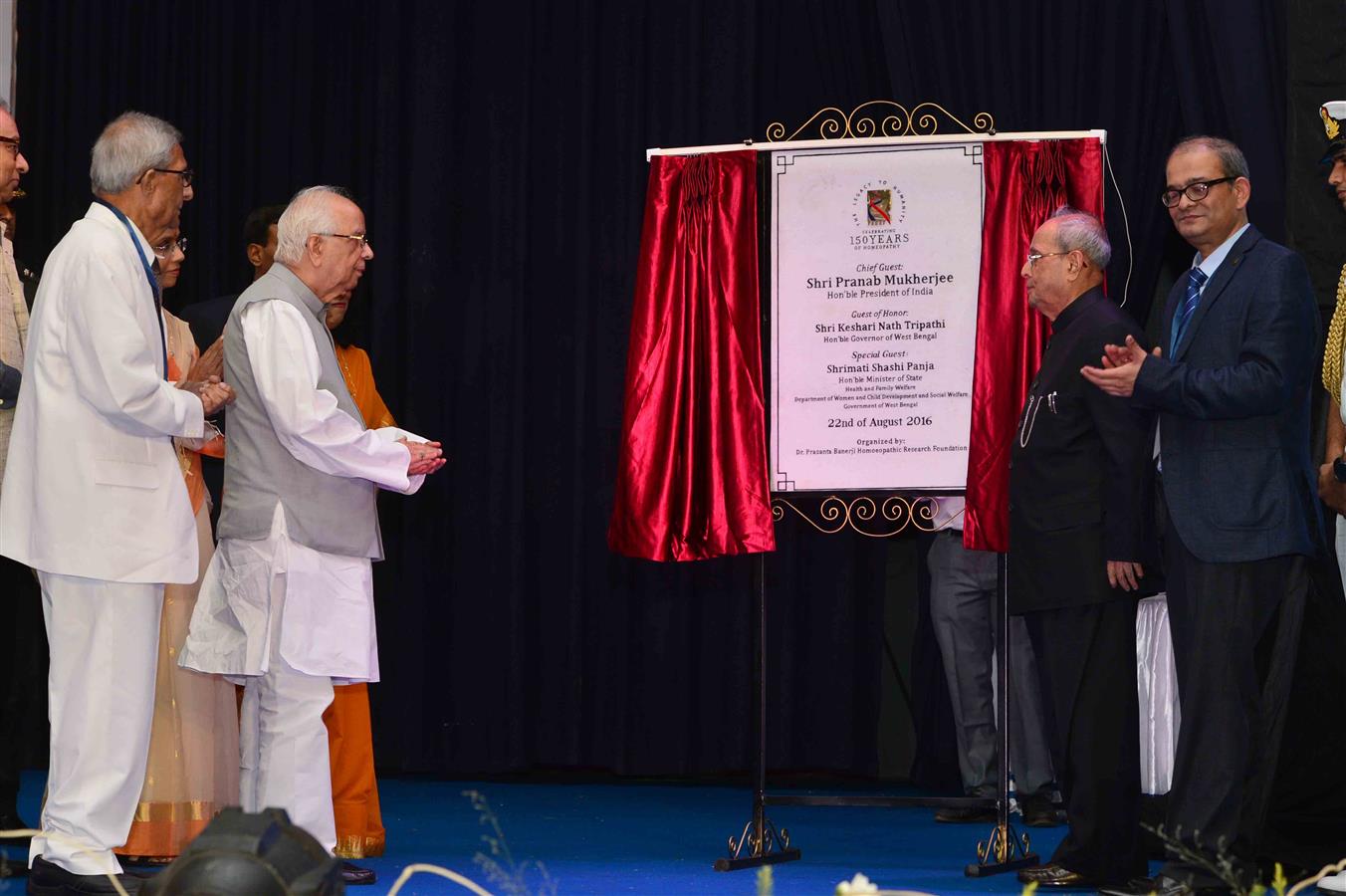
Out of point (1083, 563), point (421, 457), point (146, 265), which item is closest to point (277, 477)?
point (421, 457)

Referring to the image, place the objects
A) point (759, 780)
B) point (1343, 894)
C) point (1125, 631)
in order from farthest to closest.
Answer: point (759, 780), point (1125, 631), point (1343, 894)

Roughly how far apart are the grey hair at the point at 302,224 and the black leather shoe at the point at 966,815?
8.80 feet

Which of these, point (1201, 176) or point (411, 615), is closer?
point (1201, 176)

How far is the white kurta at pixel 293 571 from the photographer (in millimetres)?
3633

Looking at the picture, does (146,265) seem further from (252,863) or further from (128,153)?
(252,863)

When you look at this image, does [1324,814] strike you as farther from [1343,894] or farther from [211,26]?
[211,26]

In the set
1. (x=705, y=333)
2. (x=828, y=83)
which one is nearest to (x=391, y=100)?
(x=828, y=83)

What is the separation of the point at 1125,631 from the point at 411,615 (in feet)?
10.3

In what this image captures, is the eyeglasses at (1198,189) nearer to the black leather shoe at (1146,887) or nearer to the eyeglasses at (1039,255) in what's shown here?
the eyeglasses at (1039,255)

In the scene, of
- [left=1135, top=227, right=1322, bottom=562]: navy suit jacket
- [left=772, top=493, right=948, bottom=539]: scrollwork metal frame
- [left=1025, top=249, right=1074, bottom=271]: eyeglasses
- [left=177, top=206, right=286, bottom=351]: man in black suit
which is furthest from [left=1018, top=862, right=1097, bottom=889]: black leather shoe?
[left=177, top=206, right=286, bottom=351]: man in black suit

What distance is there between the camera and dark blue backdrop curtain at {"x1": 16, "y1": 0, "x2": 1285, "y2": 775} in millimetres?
5812

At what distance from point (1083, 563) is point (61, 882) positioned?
2428mm

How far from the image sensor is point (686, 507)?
436 cm

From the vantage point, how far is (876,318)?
4340 mm
